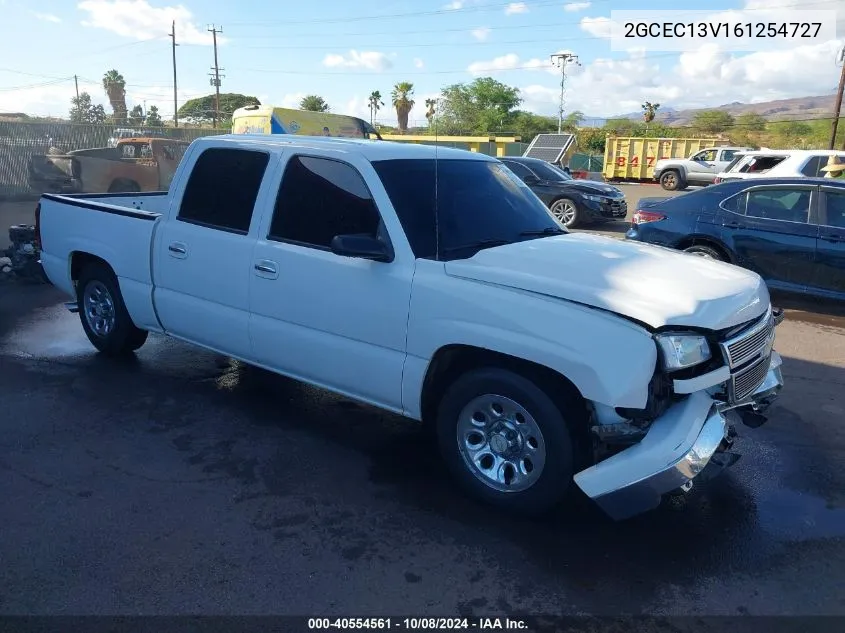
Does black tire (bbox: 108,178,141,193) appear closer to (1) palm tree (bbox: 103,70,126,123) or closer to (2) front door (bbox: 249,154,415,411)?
(2) front door (bbox: 249,154,415,411)

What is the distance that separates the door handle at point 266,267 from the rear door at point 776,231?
6.12m

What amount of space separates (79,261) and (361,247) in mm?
3581

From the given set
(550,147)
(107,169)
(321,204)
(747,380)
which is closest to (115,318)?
(321,204)

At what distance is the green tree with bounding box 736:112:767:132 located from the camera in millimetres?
58156

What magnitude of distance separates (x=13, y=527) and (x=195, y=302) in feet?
6.34

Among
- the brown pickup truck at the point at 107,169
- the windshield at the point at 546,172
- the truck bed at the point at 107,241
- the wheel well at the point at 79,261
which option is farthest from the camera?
the brown pickup truck at the point at 107,169

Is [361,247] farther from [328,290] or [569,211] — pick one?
[569,211]

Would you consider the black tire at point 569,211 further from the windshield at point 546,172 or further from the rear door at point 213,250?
the rear door at point 213,250

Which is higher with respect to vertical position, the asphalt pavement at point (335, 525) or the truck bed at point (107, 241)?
the truck bed at point (107, 241)

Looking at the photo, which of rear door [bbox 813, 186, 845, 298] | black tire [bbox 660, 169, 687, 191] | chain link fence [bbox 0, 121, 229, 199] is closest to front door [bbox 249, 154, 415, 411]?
rear door [bbox 813, 186, 845, 298]

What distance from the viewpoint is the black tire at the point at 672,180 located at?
2952 centimetres

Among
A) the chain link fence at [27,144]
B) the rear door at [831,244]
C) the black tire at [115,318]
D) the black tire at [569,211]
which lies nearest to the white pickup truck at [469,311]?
the black tire at [115,318]

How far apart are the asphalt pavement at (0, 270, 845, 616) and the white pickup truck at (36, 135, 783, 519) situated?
0.36 meters

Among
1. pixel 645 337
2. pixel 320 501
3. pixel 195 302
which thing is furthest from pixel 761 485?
pixel 195 302
